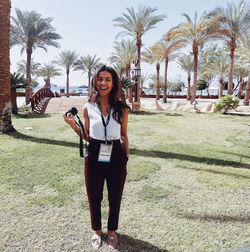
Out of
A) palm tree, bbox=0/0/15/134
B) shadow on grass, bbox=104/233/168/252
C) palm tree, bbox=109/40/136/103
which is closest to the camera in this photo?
shadow on grass, bbox=104/233/168/252

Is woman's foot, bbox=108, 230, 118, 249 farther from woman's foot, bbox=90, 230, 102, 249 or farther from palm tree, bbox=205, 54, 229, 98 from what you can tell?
palm tree, bbox=205, 54, 229, 98

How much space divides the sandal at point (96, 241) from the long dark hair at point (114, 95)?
1.34 m

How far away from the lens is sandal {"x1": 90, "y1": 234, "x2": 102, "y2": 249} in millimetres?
2221

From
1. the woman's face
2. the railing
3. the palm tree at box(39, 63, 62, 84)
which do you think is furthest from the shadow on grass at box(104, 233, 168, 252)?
the palm tree at box(39, 63, 62, 84)

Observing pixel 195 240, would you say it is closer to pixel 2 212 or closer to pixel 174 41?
pixel 2 212

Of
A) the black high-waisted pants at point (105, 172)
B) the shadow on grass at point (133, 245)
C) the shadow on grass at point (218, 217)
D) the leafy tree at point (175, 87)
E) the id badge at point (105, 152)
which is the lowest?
the shadow on grass at point (133, 245)

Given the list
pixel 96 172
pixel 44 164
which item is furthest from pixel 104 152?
pixel 44 164

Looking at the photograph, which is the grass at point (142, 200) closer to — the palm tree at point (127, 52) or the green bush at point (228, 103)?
the green bush at point (228, 103)

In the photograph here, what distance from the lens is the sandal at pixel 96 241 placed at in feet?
7.29

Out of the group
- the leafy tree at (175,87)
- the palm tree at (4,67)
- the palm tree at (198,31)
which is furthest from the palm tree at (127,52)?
the leafy tree at (175,87)

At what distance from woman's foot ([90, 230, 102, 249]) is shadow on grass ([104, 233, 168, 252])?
118 millimetres

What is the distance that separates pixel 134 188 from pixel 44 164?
2212 millimetres

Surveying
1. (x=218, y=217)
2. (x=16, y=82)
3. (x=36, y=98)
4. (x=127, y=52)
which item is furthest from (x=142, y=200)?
(x=127, y=52)

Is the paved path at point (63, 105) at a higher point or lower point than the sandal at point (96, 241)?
higher
